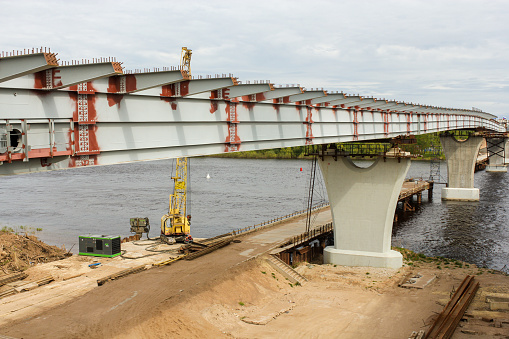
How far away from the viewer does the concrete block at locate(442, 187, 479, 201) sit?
73875 millimetres

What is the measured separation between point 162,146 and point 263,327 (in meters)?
10.7

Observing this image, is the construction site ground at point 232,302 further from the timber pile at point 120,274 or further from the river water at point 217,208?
the river water at point 217,208

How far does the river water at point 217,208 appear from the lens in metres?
47.7

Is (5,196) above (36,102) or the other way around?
the other way around

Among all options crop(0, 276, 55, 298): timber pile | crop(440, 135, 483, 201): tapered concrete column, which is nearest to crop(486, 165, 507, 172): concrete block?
crop(440, 135, 483, 201): tapered concrete column

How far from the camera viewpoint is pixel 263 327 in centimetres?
2275

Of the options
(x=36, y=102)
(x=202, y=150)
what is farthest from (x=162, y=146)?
(x=36, y=102)

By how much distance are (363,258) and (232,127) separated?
18.9 meters

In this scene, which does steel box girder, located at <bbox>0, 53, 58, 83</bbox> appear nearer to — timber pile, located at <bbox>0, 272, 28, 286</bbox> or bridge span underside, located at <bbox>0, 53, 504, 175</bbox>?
bridge span underside, located at <bbox>0, 53, 504, 175</bbox>

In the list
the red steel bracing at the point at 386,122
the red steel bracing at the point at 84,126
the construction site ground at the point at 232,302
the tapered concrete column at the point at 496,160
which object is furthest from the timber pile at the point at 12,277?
the tapered concrete column at the point at 496,160

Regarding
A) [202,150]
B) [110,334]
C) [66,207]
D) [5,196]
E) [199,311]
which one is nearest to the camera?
[202,150]

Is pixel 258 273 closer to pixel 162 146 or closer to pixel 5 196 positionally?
pixel 162 146

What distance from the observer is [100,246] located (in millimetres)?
32469

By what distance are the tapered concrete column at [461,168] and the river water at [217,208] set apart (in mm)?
2437
